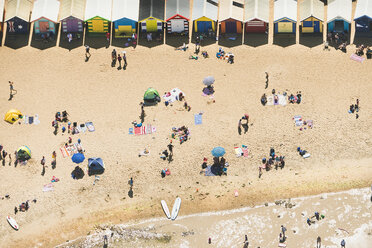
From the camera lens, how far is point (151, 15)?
6850 cm

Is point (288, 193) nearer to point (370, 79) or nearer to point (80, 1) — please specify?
point (370, 79)

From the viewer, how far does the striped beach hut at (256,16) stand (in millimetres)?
68250

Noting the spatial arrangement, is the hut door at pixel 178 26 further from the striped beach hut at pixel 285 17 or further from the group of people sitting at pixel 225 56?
the striped beach hut at pixel 285 17

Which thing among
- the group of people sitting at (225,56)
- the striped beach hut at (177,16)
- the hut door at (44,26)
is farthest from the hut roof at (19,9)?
the group of people sitting at (225,56)

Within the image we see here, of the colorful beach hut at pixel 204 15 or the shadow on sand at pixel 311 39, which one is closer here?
the shadow on sand at pixel 311 39

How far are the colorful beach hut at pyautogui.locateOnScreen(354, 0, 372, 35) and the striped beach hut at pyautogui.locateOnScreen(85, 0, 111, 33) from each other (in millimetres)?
24958

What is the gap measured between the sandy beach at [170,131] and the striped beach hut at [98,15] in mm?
2648

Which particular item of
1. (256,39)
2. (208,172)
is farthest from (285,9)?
(208,172)

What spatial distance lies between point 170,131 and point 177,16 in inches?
531

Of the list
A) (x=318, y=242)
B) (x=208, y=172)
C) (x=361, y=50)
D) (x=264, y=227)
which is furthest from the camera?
(x=361, y=50)

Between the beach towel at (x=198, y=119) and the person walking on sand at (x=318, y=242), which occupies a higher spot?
the beach towel at (x=198, y=119)

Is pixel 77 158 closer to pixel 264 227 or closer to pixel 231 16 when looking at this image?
pixel 264 227

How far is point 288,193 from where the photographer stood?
58062 millimetres

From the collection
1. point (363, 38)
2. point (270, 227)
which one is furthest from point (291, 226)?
point (363, 38)
